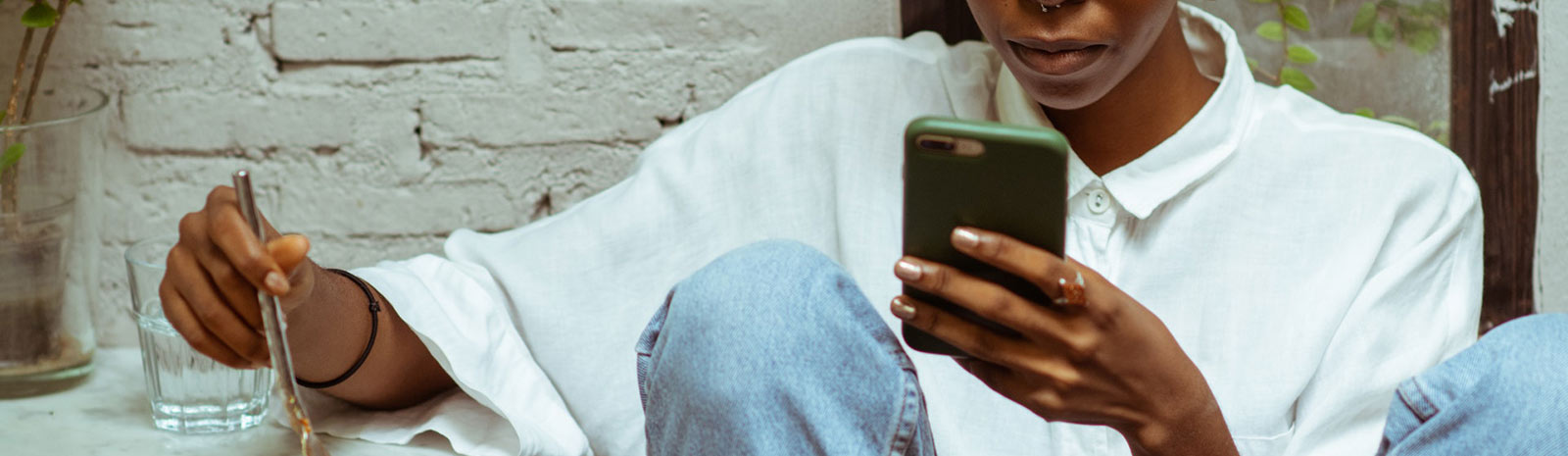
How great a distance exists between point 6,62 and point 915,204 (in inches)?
38.2

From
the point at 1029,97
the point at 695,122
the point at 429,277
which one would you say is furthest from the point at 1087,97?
the point at 429,277

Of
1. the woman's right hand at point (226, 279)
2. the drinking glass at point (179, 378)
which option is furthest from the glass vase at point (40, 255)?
the woman's right hand at point (226, 279)

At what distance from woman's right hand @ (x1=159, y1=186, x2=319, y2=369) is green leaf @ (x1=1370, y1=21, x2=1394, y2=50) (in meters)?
0.97

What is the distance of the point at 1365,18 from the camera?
4.34 feet

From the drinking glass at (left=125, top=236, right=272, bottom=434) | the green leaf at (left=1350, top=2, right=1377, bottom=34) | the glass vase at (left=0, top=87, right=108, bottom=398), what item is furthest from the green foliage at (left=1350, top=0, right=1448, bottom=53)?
the glass vase at (left=0, top=87, right=108, bottom=398)

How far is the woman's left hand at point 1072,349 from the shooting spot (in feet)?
2.43

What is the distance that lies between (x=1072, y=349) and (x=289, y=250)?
449mm

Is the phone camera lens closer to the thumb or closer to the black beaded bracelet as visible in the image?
the thumb

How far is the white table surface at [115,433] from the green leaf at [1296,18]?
2.79 ft

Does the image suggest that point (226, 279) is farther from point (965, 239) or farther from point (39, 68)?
point (39, 68)

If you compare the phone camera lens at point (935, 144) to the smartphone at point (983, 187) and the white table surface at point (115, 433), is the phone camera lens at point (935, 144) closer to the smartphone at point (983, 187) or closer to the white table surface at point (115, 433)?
the smartphone at point (983, 187)

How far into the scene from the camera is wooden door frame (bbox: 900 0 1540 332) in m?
1.31

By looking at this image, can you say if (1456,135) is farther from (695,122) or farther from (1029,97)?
(695,122)

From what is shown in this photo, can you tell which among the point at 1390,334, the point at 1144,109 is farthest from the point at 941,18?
the point at 1390,334
